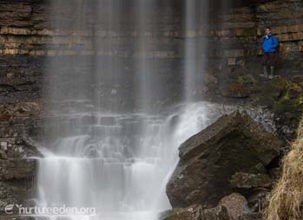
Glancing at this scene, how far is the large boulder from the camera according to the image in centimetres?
1041

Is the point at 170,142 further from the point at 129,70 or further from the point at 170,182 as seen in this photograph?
the point at 129,70

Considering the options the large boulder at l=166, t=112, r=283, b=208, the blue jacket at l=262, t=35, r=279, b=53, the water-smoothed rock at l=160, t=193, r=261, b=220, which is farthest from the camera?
the blue jacket at l=262, t=35, r=279, b=53

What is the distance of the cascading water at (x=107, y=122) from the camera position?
11.7m

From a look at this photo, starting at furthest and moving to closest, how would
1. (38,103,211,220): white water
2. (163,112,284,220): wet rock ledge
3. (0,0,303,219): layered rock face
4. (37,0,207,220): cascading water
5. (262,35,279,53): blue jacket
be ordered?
(262,35,279,53): blue jacket < (0,0,303,219): layered rock face < (37,0,207,220): cascading water < (38,103,211,220): white water < (163,112,284,220): wet rock ledge

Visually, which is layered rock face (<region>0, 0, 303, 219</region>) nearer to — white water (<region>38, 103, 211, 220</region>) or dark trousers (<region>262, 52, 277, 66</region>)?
dark trousers (<region>262, 52, 277, 66</region>)

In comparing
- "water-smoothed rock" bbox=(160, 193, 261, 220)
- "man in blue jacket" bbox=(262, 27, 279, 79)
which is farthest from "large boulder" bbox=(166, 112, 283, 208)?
"man in blue jacket" bbox=(262, 27, 279, 79)

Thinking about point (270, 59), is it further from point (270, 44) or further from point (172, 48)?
point (172, 48)

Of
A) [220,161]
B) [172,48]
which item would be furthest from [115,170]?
[172,48]

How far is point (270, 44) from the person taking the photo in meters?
16.3

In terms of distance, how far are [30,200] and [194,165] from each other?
3.45 m

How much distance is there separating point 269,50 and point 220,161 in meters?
6.78

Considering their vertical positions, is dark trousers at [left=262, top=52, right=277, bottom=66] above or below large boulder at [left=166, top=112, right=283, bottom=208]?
above

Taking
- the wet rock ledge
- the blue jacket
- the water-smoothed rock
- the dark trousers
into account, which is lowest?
the water-smoothed rock

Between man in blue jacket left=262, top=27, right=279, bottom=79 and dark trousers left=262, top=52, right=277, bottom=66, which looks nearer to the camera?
man in blue jacket left=262, top=27, right=279, bottom=79
